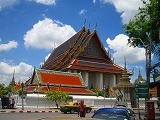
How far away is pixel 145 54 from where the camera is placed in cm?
1625

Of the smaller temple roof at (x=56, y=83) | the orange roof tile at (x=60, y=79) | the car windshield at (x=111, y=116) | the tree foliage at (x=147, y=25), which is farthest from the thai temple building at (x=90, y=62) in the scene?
the car windshield at (x=111, y=116)

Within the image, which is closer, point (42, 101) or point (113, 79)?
point (42, 101)

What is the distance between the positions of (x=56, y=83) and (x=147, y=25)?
62.9 feet

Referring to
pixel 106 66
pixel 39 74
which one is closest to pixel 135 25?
pixel 39 74

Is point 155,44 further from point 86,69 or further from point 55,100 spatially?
point 86,69

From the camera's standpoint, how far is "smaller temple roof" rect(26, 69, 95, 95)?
108 feet

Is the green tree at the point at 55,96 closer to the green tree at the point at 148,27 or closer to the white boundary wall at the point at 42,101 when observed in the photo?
the white boundary wall at the point at 42,101

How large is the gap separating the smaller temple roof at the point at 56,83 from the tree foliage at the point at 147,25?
46.5 ft

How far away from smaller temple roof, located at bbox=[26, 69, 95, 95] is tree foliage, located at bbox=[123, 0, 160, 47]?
14.2 meters

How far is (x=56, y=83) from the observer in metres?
34.8

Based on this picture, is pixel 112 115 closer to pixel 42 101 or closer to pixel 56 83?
pixel 42 101

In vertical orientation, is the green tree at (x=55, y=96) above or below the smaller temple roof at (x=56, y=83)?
below

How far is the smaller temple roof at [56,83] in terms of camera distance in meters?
33.0

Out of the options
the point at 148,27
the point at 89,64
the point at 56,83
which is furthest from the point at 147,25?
the point at 89,64
